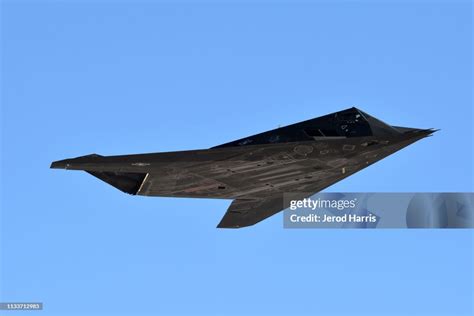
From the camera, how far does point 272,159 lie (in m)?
31.6

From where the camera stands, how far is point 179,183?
3403cm

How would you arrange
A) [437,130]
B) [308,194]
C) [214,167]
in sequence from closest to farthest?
[437,130] → [214,167] → [308,194]

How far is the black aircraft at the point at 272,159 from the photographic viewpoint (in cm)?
3098

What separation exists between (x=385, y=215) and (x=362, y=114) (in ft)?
21.4

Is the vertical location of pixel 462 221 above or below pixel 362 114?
below

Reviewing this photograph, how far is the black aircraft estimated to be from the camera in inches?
1220

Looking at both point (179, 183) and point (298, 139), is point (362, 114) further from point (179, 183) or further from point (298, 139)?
point (179, 183)

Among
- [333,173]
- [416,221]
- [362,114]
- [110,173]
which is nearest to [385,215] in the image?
[416,221]

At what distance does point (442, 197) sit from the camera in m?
37.0

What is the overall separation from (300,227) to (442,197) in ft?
19.3

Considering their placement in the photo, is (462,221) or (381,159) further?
(462,221)

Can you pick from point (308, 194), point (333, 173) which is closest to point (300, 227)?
point (308, 194)

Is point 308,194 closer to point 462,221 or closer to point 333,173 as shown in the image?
point 333,173

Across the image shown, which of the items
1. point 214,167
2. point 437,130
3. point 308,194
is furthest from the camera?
point 308,194
